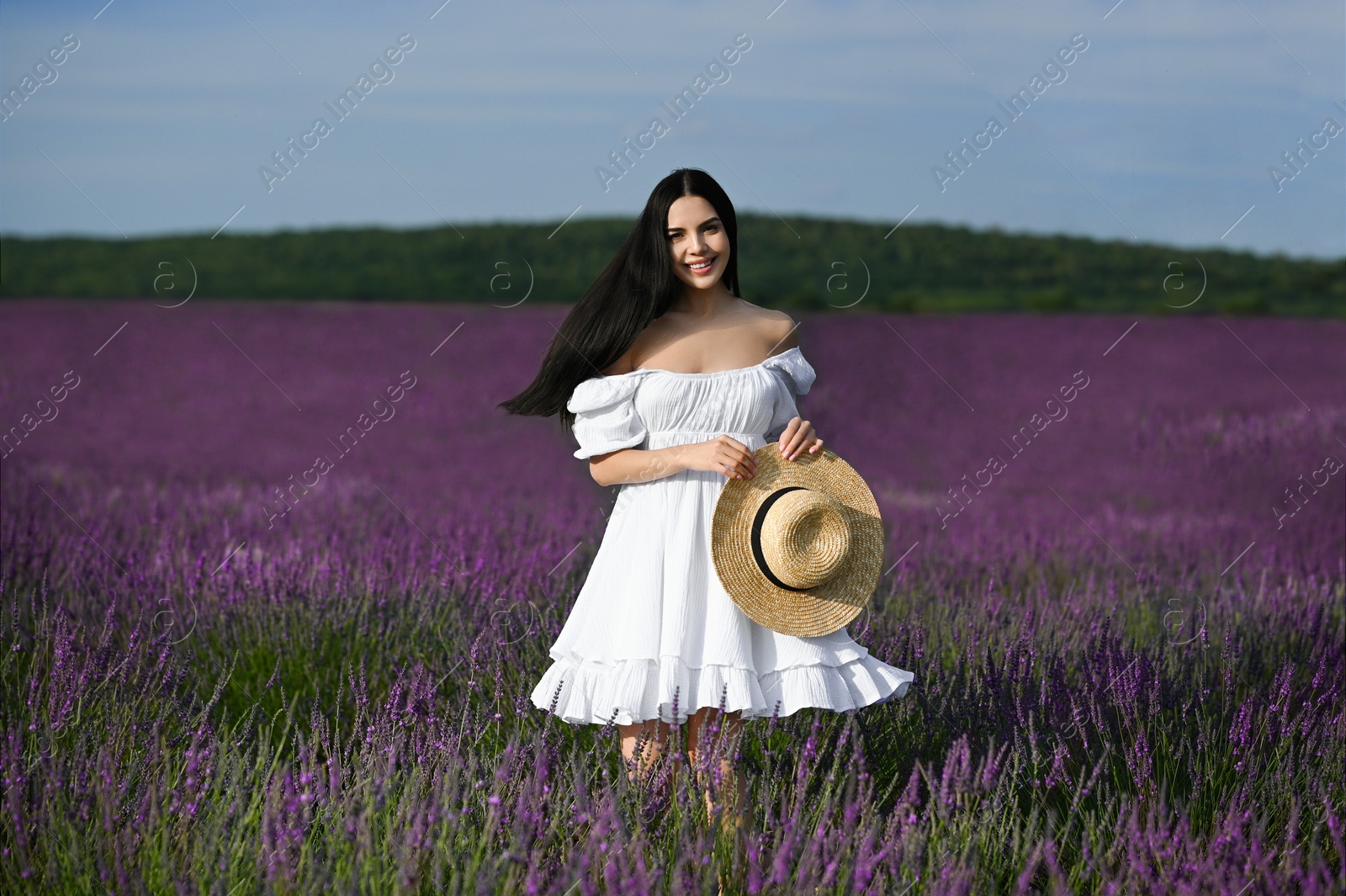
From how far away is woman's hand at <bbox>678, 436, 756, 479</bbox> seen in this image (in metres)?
2.23

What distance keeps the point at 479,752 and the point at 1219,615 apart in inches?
103

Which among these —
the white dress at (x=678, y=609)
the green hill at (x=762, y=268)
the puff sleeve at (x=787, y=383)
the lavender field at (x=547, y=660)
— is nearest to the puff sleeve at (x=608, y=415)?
the white dress at (x=678, y=609)

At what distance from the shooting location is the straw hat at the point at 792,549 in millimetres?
2217

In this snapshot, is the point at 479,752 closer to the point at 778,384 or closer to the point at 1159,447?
the point at 778,384

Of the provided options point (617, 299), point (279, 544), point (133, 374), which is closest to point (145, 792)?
point (617, 299)

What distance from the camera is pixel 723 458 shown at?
7.30ft

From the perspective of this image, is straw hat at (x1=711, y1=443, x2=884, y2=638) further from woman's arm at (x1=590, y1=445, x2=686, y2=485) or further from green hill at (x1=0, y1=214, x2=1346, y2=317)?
green hill at (x1=0, y1=214, x2=1346, y2=317)

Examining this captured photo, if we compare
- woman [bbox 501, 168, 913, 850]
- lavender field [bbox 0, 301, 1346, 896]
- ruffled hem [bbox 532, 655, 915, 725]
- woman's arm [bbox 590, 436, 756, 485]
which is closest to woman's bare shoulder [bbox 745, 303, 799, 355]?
woman [bbox 501, 168, 913, 850]

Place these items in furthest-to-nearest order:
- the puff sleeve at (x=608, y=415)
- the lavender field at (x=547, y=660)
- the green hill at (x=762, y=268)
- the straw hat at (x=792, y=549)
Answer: the green hill at (x=762, y=268)
the puff sleeve at (x=608, y=415)
the straw hat at (x=792, y=549)
the lavender field at (x=547, y=660)

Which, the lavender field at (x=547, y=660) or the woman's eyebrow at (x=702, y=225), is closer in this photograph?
the lavender field at (x=547, y=660)

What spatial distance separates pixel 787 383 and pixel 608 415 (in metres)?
0.38

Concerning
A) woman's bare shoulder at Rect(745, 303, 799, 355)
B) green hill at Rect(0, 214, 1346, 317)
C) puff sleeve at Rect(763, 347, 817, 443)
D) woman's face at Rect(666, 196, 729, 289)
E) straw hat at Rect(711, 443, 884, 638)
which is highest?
green hill at Rect(0, 214, 1346, 317)

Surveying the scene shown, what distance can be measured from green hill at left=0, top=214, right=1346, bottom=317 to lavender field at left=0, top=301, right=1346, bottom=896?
8.50 m

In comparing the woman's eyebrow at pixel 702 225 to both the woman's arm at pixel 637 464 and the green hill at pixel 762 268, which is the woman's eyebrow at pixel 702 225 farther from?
the green hill at pixel 762 268
